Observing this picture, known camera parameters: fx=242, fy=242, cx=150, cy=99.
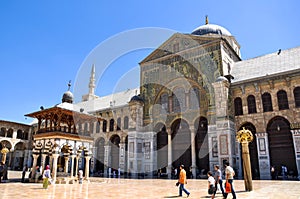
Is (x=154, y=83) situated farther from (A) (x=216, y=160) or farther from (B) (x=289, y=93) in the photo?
(B) (x=289, y=93)

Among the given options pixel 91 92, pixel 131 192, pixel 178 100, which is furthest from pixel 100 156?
pixel 91 92

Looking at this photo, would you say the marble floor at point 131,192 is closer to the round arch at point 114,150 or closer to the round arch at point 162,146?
the round arch at point 162,146

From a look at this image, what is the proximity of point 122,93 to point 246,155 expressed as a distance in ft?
86.0

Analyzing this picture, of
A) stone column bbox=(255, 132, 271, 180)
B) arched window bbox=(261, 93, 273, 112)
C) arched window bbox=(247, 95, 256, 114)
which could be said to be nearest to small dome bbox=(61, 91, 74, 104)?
arched window bbox=(247, 95, 256, 114)

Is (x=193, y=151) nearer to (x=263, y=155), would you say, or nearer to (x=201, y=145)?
(x=201, y=145)

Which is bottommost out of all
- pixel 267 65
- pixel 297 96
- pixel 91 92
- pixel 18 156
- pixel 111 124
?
pixel 18 156

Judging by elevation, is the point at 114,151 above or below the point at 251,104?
below

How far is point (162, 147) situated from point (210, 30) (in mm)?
15517

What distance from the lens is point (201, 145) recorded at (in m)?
22.7

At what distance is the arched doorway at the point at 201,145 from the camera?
72.8 ft

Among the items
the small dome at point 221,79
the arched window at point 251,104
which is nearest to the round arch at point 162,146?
the small dome at point 221,79

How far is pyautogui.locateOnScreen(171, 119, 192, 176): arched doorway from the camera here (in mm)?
23516

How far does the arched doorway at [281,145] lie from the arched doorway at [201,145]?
5.34 metres

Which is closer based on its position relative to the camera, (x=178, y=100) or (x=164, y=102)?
(x=178, y=100)
